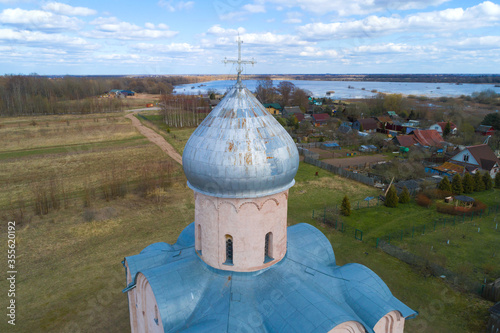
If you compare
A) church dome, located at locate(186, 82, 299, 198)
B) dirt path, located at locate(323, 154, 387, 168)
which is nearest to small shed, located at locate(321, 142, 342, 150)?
dirt path, located at locate(323, 154, 387, 168)

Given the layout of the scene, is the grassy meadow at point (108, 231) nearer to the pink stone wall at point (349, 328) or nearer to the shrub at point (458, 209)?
the shrub at point (458, 209)

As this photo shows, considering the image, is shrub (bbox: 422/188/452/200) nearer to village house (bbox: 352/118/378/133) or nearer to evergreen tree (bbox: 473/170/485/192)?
evergreen tree (bbox: 473/170/485/192)

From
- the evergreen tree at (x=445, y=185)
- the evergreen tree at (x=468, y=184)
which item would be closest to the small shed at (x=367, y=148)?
the evergreen tree at (x=468, y=184)

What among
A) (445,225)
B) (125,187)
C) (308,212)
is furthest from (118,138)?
(445,225)

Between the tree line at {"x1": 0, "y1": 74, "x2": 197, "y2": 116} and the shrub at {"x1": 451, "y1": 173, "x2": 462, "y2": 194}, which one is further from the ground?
the tree line at {"x1": 0, "y1": 74, "x2": 197, "y2": 116}

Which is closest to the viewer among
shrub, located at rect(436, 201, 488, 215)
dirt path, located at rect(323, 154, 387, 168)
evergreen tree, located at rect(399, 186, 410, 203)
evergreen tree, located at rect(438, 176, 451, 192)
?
shrub, located at rect(436, 201, 488, 215)

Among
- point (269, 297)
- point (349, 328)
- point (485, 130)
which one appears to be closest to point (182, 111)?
point (485, 130)

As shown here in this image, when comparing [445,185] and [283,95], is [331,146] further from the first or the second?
[283,95]
